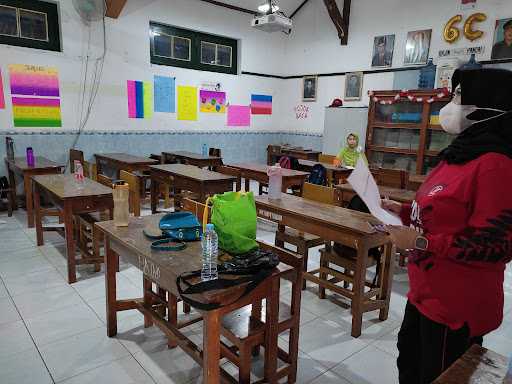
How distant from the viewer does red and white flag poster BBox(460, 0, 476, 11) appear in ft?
18.0

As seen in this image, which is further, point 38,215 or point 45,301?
point 38,215

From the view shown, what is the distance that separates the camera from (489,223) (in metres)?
1.04

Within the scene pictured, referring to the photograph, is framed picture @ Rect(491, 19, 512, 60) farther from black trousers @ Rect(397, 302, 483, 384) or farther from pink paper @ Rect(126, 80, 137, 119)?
pink paper @ Rect(126, 80, 137, 119)

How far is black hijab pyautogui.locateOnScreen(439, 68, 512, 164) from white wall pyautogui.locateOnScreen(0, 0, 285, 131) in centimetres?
563

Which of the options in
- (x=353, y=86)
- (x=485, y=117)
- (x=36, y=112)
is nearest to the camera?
(x=485, y=117)

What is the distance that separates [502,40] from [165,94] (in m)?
5.33

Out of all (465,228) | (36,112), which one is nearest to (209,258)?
(465,228)

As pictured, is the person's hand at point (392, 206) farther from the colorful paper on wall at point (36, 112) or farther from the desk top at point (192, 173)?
the colorful paper on wall at point (36, 112)

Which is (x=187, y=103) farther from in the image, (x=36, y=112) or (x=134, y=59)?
(x=36, y=112)

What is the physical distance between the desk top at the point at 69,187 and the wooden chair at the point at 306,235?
1470 millimetres

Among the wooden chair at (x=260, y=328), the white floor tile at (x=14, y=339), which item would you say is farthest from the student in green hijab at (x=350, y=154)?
the white floor tile at (x=14, y=339)

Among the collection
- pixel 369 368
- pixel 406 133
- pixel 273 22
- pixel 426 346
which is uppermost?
pixel 273 22

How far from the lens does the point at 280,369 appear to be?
69.9 inches

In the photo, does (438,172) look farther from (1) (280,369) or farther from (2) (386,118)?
(2) (386,118)
